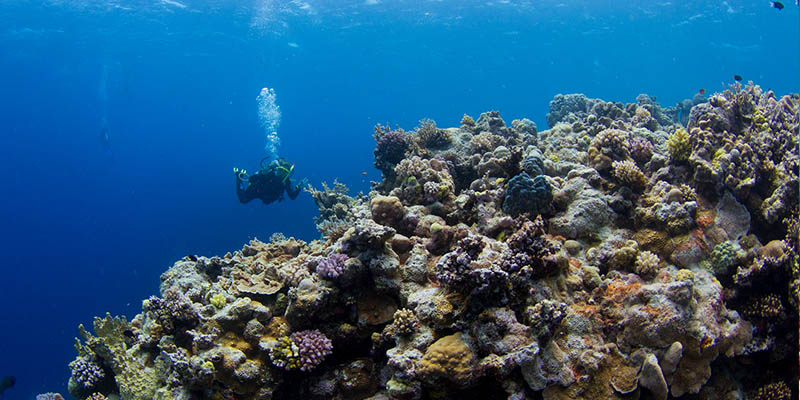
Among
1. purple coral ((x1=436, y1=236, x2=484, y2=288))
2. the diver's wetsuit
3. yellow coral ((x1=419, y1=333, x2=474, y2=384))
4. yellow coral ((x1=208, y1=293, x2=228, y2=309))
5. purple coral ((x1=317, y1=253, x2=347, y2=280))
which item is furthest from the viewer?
the diver's wetsuit

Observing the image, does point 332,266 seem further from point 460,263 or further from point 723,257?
point 723,257

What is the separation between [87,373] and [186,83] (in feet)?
279

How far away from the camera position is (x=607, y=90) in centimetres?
15462

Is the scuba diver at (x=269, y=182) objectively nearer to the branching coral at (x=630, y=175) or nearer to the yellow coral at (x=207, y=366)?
the yellow coral at (x=207, y=366)

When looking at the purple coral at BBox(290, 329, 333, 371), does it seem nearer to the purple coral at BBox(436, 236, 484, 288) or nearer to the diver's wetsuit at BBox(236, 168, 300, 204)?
the purple coral at BBox(436, 236, 484, 288)

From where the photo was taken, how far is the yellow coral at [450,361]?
408cm

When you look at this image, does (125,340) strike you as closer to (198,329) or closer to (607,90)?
(198,329)

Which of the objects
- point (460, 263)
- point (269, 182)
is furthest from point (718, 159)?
point (269, 182)

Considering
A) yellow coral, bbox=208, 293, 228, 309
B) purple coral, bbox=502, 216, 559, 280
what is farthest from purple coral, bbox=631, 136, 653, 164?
yellow coral, bbox=208, 293, 228, 309

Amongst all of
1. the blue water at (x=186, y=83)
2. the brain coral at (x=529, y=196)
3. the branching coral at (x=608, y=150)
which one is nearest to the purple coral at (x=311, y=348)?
the brain coral at (x=529, y=196)

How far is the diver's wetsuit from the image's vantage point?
59.9ft

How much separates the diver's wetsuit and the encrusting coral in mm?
10608

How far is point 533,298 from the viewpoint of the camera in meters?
4.73

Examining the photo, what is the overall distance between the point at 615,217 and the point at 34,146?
9068cm
